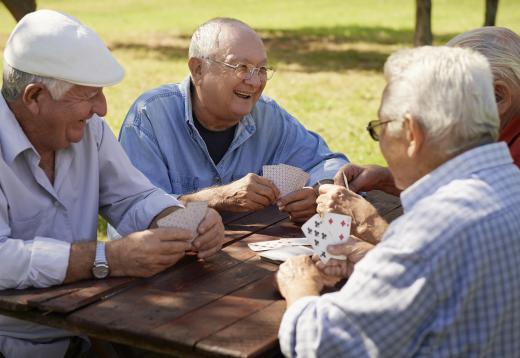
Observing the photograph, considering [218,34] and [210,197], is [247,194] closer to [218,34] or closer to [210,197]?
[210,197]

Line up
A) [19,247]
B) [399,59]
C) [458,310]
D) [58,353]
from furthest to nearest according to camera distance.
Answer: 1. [58,353]
2. [19,247]
3. [399,59]
4. [458,310]

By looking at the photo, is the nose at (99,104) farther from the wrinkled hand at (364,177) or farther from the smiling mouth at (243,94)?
the wrinkled hand at (364,177)

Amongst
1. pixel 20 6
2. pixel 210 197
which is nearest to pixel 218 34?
pixel 210 197

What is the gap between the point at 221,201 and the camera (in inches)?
152

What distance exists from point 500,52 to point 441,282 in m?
1.53

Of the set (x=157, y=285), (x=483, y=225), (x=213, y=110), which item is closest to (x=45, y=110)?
(x=157, y=285)

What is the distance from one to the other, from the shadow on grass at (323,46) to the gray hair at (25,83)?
1169 centimetres

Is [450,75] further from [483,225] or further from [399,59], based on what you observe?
[483,225]

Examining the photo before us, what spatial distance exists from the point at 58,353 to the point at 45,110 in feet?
2.92

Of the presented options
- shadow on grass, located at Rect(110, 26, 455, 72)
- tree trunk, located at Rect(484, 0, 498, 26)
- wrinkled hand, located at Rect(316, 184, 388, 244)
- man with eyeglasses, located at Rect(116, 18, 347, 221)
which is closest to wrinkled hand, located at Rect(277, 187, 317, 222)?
wrinkled hand, located at Rect(316, 184, 388, 244)

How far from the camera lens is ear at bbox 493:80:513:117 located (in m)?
3.46

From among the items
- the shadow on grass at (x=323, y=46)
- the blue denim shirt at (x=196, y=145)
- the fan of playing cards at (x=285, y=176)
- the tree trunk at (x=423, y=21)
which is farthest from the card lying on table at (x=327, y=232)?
the shadow on grass at (x=323, y=46)

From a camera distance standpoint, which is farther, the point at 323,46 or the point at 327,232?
the point at 323,46

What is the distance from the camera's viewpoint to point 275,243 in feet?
11.1
